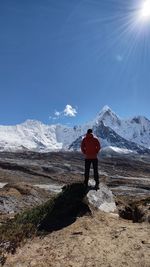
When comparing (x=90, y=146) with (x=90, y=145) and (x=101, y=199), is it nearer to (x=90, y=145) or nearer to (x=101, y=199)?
(x=90, y=145)

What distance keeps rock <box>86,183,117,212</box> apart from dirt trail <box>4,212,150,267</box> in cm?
188

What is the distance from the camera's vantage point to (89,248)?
1190 cm

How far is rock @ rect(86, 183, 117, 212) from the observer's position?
1593 centimetres

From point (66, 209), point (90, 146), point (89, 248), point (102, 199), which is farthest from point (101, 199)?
point (89, 248)

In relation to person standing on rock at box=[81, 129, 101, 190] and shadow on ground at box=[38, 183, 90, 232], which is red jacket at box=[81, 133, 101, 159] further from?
shadow on ground at box=[38, 183, 90, 232]

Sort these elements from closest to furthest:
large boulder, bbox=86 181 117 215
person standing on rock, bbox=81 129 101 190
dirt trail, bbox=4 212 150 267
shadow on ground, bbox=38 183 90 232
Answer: dirt trail, bbox=4 212 150 267 → shadow on ground, bbox=38 183 90 232 → large boulder, bbox=86 181 117 215 → person standing on rock, bbox=81 129 101 190

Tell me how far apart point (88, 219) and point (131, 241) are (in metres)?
2.53

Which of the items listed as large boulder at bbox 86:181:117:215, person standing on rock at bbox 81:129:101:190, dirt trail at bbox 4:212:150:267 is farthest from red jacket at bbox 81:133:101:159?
dirt trail at bbox 4:212:150:267

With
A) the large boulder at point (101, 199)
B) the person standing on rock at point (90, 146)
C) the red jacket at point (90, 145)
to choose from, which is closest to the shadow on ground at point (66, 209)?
the large boulder at point (101, 199)

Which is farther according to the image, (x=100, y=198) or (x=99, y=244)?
(x=100, y=198)

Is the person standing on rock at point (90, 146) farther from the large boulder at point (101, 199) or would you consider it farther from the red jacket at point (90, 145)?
the large boulder at point (101, 199)

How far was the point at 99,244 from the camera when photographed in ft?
39.8

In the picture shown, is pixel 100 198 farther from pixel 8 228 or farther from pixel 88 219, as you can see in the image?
pixel 8 228

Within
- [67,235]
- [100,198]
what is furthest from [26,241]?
[100,198]
